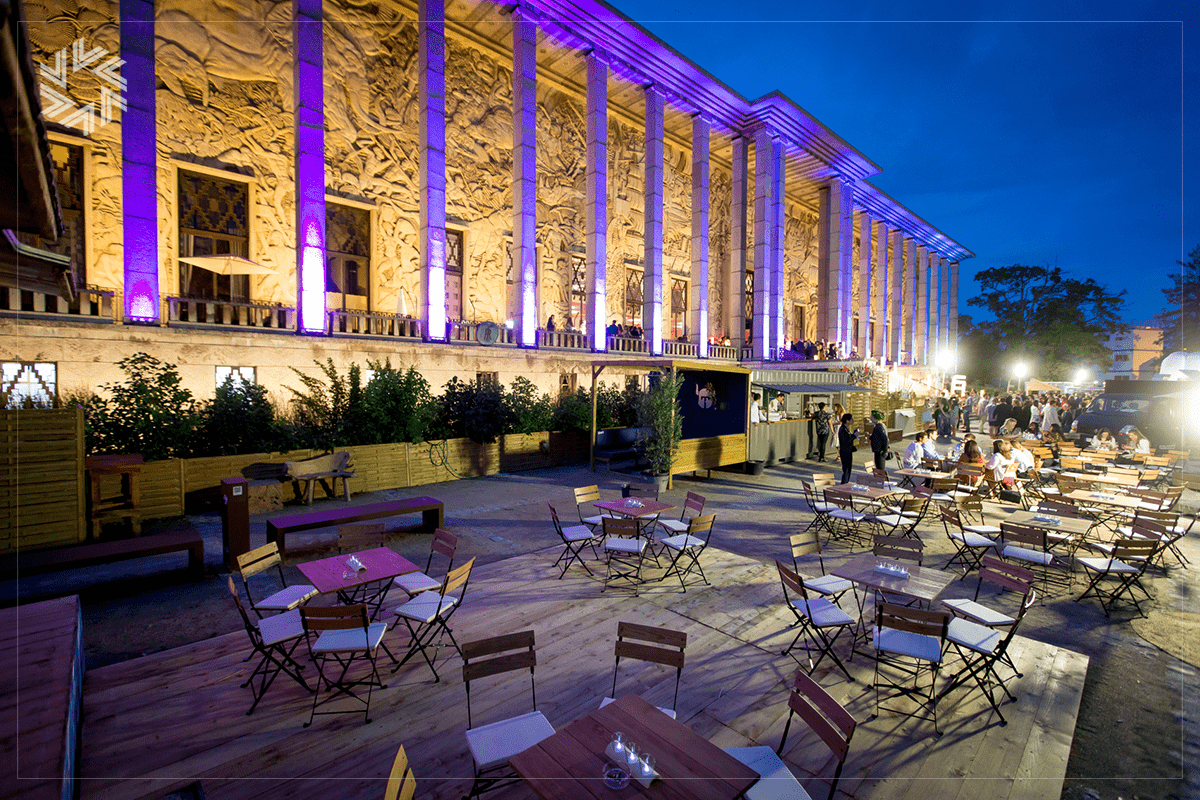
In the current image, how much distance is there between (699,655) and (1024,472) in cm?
1037

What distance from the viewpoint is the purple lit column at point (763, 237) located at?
83.4 ft

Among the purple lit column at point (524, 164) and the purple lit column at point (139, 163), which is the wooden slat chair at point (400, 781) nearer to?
the purple lit column at point (139, 163)

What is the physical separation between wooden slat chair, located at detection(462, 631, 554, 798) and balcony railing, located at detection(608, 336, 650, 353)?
18028 mm

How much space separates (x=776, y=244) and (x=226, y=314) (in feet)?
78.7

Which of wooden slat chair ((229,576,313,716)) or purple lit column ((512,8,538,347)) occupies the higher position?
purple lit column ((512,8,538,347))

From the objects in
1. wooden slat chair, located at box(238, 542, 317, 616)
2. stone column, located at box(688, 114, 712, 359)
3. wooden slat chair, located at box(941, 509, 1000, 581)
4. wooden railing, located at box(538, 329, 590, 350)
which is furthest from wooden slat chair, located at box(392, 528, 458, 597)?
stone column, located at box(688, 114, 712, 359)

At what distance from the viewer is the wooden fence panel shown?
6723mm

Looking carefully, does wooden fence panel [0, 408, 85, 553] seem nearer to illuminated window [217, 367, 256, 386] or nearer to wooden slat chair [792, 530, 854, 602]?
illuminated window [217, 367, 256, 386]

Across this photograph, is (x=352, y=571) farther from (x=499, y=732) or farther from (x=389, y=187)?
(x=389, y=187)

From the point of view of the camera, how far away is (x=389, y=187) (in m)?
17.0

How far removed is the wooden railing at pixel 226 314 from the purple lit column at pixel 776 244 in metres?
21.9

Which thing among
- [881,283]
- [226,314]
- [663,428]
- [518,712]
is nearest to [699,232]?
[663,428]

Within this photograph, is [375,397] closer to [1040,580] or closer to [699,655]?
[699,655]

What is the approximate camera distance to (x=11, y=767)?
237 centimetres
